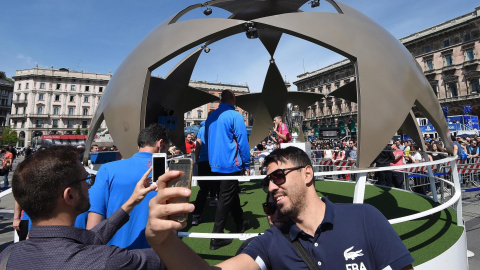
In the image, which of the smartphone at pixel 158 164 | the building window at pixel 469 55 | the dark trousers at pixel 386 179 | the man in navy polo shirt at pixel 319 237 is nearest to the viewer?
the man in navy polo shirt at pixel 319 237

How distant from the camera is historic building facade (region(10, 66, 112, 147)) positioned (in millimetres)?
63719

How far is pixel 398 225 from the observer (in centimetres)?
401

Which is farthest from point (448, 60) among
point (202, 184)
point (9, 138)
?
point (9, 138)

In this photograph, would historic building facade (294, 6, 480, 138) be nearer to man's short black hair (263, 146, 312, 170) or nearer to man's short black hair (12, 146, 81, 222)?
man's short black hair (263, 146, 312, 170)

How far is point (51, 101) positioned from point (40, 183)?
265 feet

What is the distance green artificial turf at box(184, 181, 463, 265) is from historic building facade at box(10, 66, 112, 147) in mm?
72719

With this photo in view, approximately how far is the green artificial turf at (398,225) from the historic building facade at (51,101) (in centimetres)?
7272

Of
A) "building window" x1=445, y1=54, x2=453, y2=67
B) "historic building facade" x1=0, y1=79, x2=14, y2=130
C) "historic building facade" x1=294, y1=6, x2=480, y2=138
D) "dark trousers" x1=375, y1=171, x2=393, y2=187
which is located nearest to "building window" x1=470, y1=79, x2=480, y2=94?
"historic building facade" x1=294, y1=6, x2=480, y2=138

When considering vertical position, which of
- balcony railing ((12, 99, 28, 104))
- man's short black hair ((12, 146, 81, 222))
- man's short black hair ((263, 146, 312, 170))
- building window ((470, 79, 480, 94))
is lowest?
man's short black hair ((12, 146, 81, 222))

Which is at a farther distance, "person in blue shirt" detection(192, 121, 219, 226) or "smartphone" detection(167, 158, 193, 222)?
"person in blue shirt" detection(192, 121, 219, 226)

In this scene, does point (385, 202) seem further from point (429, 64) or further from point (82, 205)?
point (429, 64)

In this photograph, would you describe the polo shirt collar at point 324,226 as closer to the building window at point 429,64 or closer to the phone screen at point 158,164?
the phone screen at point 158,164

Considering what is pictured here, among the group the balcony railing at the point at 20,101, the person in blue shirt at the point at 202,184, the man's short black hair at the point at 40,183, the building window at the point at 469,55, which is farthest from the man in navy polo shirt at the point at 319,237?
the balcony railing at the point at 20,101

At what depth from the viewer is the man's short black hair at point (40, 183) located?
3.67 ft
